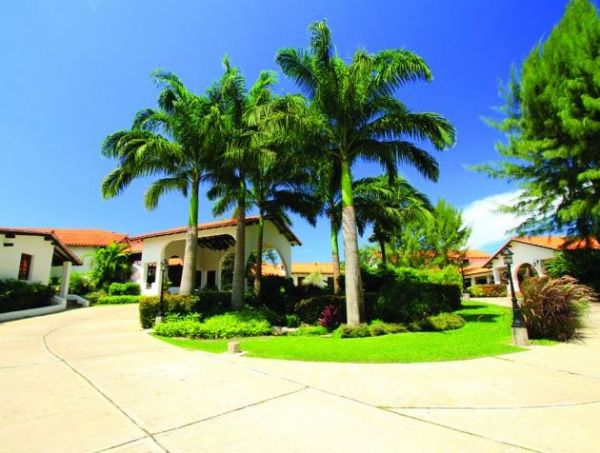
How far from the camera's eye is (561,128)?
17.9 m

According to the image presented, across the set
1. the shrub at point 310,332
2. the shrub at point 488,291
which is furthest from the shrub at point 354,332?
the shrub at point 488,291

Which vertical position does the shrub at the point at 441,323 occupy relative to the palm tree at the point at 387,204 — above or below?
below

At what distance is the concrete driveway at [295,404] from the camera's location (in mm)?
3436

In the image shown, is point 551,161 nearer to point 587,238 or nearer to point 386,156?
point 587,238

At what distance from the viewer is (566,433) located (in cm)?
357

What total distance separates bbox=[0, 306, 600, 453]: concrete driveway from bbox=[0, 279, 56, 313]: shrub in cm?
1240

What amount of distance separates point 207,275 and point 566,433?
3019cm

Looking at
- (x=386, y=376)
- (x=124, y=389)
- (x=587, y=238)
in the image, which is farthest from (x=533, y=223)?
(x=124, y=389)

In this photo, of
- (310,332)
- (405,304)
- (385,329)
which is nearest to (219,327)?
(310,332)

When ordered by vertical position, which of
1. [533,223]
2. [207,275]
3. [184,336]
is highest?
[533,223]

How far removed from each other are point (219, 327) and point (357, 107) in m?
9.08

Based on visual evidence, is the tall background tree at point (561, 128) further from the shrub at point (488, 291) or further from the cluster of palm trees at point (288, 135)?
the shrub at point (488, 291)

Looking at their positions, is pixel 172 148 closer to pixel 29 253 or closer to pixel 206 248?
pixel 29 253

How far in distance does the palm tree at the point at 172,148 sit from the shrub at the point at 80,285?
51.3ft
